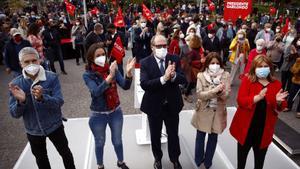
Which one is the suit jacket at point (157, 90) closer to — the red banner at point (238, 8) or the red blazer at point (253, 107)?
the red blazer at point (253, 107)

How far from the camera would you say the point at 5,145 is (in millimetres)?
5277

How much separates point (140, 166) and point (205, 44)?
5.45 m

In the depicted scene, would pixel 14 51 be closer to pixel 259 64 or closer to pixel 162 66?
pixel 162 66

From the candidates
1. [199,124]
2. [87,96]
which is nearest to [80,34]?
[87,96]

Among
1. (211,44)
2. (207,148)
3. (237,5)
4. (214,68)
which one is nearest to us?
(214,68)

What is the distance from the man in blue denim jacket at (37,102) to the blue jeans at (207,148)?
6.29 feet

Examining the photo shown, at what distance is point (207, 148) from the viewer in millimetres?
3967

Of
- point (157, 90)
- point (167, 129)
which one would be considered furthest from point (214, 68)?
point (167, 129)

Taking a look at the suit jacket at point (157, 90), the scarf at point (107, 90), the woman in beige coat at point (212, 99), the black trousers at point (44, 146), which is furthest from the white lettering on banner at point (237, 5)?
the black trousers at point (44, 146)

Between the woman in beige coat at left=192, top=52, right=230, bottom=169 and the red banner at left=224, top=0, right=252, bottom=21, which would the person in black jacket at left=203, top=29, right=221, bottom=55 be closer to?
the red banner at left=224, top=0, right=252, bottom=21

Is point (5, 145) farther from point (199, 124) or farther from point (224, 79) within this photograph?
point (224, 79)

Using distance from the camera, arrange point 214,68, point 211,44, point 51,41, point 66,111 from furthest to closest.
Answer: point 51,41 → point 211,44 → point 66,111 → point 214,68

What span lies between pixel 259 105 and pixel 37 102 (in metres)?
2.59

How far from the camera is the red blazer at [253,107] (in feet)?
11.0
